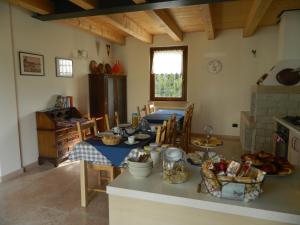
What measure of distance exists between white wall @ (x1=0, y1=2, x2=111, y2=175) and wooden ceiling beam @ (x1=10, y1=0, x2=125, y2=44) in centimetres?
26

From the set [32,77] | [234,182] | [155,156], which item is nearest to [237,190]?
[234,182]

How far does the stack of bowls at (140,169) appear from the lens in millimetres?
1173

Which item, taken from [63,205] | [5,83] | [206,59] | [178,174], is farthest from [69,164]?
[206,59]

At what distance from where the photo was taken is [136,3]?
2885 mm

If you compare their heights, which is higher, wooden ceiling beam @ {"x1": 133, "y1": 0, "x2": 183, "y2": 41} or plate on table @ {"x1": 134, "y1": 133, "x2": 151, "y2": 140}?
wooden ceiling beam @ {"x1": 133, "y1": 0, "x2": 183, "y2": 41}

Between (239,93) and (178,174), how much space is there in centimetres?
455

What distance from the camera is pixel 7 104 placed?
3.11m

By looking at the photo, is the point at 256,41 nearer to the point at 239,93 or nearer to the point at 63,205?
the point at 239,93

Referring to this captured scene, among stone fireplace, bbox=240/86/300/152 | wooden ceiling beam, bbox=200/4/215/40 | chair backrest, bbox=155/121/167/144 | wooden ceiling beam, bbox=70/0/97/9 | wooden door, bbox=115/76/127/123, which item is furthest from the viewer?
wooden door, bbox=115/76/127/123

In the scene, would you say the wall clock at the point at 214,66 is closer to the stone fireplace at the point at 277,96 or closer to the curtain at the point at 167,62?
the curtain at the point at 167,62

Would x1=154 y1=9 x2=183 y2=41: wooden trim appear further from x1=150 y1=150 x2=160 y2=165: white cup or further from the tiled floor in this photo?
the tiled floor

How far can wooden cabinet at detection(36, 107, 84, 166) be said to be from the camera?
11.4ft

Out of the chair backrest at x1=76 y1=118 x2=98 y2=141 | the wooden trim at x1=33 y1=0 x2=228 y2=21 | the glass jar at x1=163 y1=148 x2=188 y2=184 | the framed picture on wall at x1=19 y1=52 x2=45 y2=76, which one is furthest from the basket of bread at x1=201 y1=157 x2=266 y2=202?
the framed picture on wall at x1=19 y1=52 x2=45 y2=76

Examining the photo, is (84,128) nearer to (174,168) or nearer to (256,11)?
(174,168)
